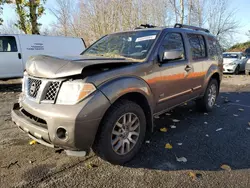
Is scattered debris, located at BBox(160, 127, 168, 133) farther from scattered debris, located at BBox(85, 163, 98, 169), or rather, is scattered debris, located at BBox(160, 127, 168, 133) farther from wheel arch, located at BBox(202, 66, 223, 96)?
scattered debris, located at BBox(85, 163, 98, 169)

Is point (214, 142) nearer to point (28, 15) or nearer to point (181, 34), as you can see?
point (181, 34)

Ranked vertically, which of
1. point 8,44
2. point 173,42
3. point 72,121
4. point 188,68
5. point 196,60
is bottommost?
point 72,121

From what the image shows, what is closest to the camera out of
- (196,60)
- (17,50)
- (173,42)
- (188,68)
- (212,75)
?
(173,42)

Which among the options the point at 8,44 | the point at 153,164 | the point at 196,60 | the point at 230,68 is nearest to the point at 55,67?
the point at 153,164

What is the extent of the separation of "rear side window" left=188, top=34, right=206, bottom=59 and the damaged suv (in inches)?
14.9

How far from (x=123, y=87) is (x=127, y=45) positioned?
1245mm

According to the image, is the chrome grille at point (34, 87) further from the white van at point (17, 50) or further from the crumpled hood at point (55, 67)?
the white van at point (17, 50)

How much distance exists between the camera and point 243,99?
684 cm

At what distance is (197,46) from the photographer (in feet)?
15.1

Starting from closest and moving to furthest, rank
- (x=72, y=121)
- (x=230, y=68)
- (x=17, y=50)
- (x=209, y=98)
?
(x=72, y=121)
(x=209, y=98)
(x=17, y=50)
(x=230, y=68)

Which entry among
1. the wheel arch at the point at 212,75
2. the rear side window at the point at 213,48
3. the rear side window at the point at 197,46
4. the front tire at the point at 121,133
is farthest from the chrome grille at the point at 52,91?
the rear side window at the point at 213,48

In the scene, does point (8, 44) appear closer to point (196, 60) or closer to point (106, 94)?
point (196, 60)

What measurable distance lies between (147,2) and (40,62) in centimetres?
1846

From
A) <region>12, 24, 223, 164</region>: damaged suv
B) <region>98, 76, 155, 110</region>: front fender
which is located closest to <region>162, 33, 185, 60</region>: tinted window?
<region>12, 24, 223, 164</region>: damaged suv
